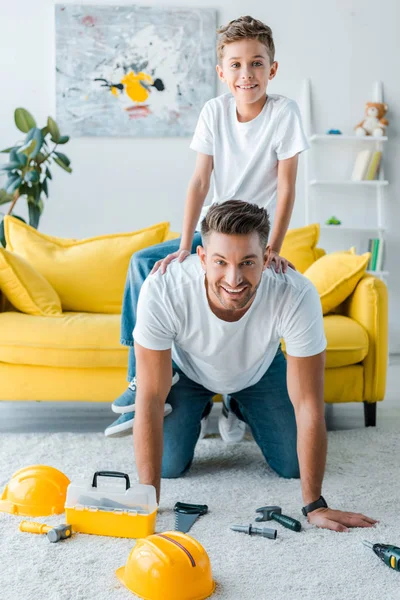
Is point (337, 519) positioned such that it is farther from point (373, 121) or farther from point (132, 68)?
point (132, 68)

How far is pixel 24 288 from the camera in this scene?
3.11 meters

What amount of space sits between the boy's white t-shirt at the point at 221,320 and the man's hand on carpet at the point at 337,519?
1.39 ft

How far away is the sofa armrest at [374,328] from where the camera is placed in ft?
9.79

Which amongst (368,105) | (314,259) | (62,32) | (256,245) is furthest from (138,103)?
(256,245)

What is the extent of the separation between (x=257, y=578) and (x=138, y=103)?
12.9 feet

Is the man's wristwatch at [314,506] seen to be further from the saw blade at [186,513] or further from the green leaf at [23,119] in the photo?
the green leaf at [23,119]

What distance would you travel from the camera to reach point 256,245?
182 cm

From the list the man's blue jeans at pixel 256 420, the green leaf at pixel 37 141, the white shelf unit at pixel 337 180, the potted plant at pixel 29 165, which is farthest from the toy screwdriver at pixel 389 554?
the white shelf unit at pixel 337 180

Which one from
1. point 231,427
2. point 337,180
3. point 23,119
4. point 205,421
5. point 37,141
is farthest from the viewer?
point 337,180

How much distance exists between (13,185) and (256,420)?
7.99ft

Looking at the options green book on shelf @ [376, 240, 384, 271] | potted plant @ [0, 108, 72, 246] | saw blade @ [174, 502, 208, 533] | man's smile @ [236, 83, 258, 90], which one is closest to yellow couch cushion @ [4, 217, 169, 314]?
potted plant @ [0, 108, 72, 246]

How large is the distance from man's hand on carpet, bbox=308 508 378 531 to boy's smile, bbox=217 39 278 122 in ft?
3.99

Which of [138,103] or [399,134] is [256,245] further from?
[399,134]

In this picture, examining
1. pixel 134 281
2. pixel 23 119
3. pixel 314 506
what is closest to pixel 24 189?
pixel 23 119
